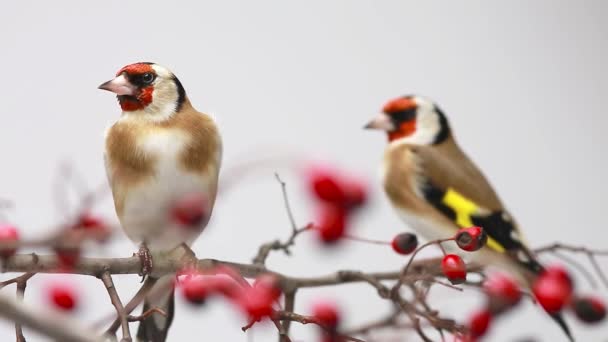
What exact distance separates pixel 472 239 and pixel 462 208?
22.2 inches

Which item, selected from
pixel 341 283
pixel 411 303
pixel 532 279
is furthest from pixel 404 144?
pixel 411 303

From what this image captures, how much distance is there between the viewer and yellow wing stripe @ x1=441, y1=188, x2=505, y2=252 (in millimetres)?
1055

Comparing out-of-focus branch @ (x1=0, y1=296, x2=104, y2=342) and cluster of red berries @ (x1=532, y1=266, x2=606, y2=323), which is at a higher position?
out-of-focus branch @ (x1=0, y1=296, x2=104, y2=342)

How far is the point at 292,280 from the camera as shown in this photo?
75 cm

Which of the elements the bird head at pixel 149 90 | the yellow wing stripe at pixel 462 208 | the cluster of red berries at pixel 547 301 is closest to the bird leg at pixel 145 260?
the bird head at pixel 149 90

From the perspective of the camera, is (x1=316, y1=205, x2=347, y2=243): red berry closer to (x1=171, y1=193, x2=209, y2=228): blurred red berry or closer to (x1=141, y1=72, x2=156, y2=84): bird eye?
(x1=171, y1=193, x2=209, y2=228): blurred red berry

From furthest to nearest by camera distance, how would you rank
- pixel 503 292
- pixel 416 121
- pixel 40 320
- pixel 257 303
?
pixel 416 121 < pixel 503 292 < pixel 257 303 < pixel 40 320

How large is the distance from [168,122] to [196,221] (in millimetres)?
378

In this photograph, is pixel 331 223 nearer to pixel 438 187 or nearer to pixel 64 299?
pixel 64 299

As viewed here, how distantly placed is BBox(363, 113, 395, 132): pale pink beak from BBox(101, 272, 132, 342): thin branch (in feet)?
1.69

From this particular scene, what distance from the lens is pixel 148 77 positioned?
2.43 feet

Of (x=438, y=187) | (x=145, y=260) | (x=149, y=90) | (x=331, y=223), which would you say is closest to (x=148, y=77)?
(x=149, y=90)

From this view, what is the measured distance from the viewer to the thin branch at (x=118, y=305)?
0.48 m

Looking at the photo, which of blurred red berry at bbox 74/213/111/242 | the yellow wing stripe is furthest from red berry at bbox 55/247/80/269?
the yellow wing stripe
